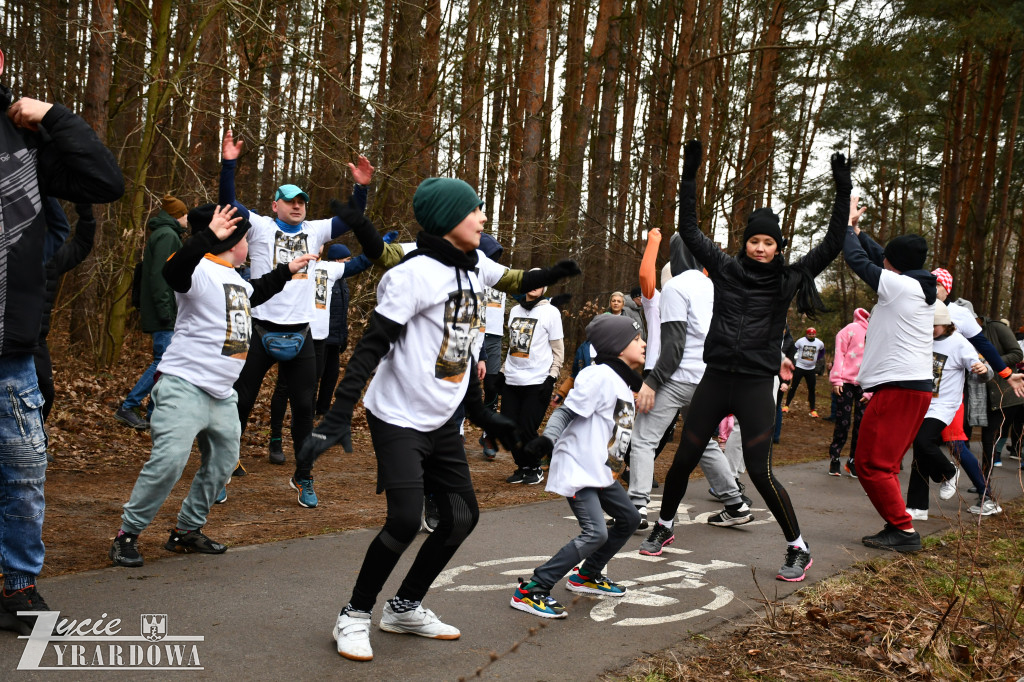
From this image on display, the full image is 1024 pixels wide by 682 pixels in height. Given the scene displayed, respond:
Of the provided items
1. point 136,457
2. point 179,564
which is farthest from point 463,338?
point 136,457

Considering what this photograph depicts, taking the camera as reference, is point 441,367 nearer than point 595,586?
Yes

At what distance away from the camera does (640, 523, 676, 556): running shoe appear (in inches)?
238

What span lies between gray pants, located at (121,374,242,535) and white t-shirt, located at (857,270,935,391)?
4626mm

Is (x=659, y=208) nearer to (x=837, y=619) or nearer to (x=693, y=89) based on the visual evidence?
(x=693, y=89)

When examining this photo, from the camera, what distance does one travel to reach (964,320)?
884 cm

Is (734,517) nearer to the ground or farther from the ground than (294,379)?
nearer to the ground

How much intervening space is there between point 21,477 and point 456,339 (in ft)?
6.34

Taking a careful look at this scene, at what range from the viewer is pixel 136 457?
8.74 meters

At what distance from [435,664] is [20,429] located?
Answer: 2.00 meters

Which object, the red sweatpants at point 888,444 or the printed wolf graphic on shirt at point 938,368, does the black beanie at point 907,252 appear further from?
the printed wolf graphic on shirt at point 938,368

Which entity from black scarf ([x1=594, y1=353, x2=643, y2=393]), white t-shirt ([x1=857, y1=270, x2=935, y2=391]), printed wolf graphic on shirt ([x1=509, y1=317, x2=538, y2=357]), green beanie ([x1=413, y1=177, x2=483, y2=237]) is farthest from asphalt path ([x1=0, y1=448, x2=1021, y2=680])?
printed wolf graphic on shirt ([x1=509, y1=317, x2=538, y2=357])

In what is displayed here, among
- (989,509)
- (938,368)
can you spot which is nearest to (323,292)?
(938,368)

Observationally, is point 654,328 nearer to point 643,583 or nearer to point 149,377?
point 643,583

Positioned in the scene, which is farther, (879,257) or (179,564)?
(879,257)
